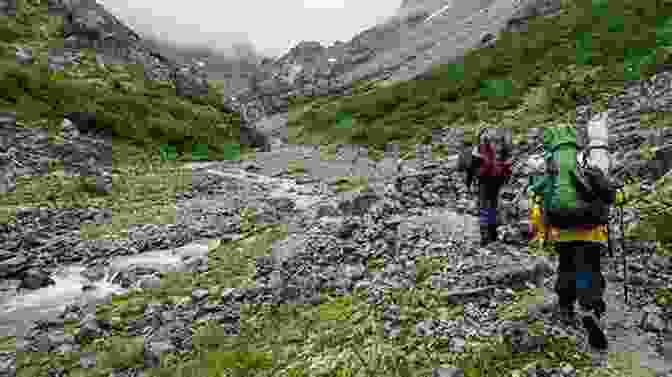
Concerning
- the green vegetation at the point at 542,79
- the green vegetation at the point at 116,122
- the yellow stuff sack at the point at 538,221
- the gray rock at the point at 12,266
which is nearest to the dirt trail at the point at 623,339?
the yellow stuff sack at the point at 538,221

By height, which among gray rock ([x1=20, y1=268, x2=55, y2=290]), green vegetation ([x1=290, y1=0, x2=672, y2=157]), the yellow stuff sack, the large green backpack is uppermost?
green vegetation ([x1=290, y1=0, x2=672, y2=157])

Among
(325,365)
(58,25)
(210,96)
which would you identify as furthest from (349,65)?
(325,365)

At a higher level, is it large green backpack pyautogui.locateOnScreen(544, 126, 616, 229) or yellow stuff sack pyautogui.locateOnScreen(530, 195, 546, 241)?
large green backpack pyautogui.locateOnScreen(544, 126, 616, 229)

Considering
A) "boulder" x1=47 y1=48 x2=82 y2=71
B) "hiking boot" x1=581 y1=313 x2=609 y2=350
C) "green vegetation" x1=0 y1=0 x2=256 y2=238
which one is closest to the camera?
"hiking boot" x1=581 y1=313 x2=609 y2=350

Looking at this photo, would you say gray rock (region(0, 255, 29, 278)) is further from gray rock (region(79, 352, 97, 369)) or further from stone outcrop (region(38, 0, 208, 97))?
stone outcrop (region(38, 0, 208, 97))

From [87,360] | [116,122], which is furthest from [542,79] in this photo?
[87,360]

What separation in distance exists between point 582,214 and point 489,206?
10.5 feet

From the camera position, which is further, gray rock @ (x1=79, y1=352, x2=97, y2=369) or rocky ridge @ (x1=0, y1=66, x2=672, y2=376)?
gray rock @ (x1=79, y1=352, x2=97, y2=369)

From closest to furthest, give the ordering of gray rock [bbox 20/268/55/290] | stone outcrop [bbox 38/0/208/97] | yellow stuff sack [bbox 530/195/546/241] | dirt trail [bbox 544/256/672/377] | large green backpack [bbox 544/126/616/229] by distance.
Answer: dirt trail [bbox 544/256/672/377] → large green backpack [bbox 544/126/616/229] → yellow stuff sack [bbox 530/195/546/241] → gray rock [bbox 20/268/55/290] → stone outcrop [bbox 38/0/208/97]

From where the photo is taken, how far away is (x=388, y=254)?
9.33 m

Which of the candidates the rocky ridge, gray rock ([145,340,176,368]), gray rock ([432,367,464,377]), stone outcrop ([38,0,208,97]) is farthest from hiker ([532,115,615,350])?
stone outcrop ([38,0,208,97])

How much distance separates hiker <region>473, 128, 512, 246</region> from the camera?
8344 mm

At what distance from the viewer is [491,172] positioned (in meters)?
8.39

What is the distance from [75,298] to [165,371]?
633 cm
